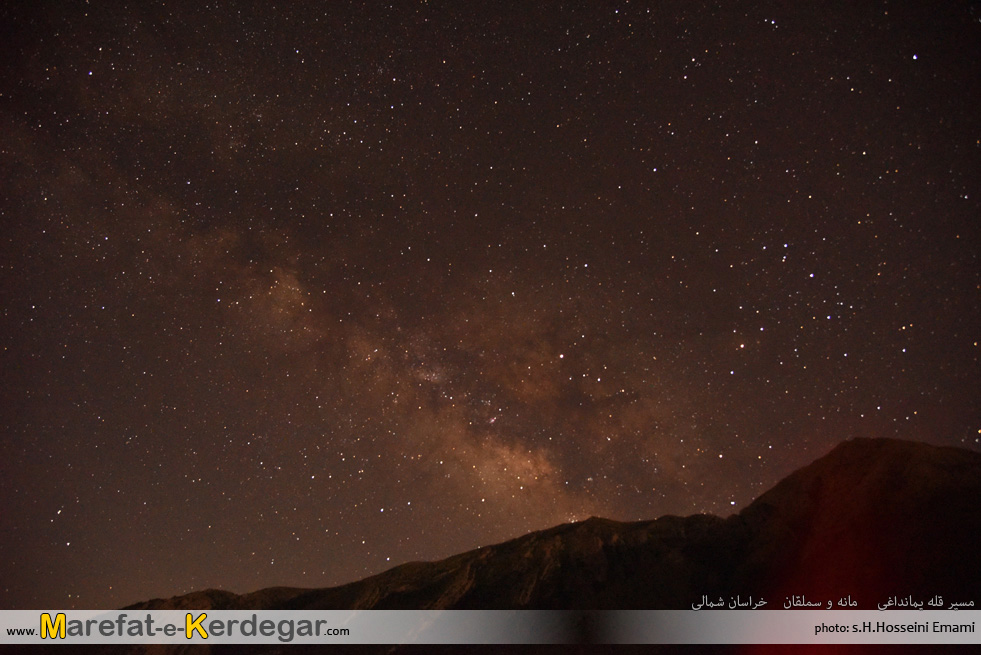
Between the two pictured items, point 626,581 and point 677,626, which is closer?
point 677,626

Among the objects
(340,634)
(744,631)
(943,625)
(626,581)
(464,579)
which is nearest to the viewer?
(943,625)

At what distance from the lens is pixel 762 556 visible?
28234mm

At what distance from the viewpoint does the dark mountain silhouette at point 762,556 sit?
943 inches

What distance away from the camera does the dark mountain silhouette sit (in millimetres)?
23953

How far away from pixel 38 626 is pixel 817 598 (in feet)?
94.0

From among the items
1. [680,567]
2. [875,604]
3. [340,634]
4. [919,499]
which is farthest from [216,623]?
[919,499]

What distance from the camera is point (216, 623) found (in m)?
26.2

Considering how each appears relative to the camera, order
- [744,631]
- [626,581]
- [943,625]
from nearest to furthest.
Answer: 1. [943,625]
2. [744,631]
3. [626,581]

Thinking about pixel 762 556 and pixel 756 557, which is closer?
pixel 762 556
